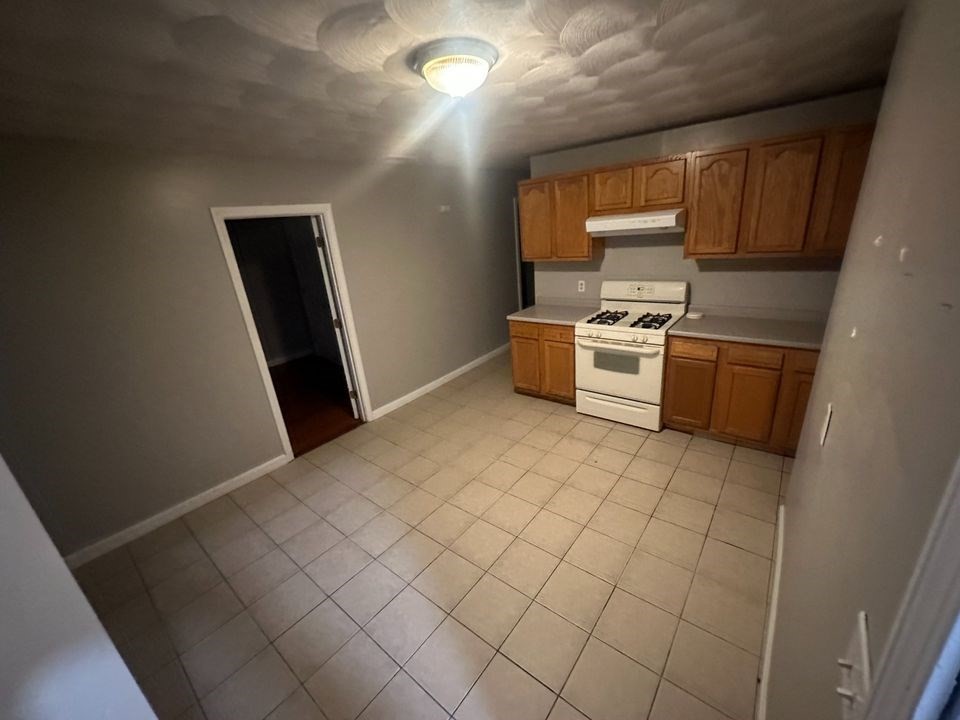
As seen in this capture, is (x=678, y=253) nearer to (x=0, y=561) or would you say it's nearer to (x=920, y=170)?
(x=920, y=170)

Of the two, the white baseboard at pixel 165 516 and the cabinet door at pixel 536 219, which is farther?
the cabinet door at pixel 536 219

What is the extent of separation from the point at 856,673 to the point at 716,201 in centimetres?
302

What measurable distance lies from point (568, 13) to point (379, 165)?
2700 millimetres

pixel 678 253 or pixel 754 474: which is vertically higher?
pixel 678 253

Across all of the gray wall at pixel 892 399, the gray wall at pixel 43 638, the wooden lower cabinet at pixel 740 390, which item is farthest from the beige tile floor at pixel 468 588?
the gray wall at pixel 43 638

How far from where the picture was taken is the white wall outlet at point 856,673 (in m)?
0.51

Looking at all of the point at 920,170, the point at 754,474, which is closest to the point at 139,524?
the point at 920,170

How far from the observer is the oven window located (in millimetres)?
3131

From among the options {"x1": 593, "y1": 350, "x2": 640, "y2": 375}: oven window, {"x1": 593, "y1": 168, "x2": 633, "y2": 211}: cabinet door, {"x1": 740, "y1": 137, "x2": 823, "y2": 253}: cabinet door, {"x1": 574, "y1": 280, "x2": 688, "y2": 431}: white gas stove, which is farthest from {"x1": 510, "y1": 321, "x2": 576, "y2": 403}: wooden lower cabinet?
{"x1": 740, "y1": 137, "x2": 823, "y2": 253}: cabinet door

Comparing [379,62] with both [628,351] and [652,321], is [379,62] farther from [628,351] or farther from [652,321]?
[652,321]

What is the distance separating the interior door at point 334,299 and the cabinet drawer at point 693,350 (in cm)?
294

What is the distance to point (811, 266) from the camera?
2.74 meters

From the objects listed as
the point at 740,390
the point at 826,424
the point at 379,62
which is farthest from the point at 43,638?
the point at 740,390

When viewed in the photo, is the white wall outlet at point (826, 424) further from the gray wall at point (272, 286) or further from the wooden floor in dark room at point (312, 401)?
the gray wall at point (272, 286)
